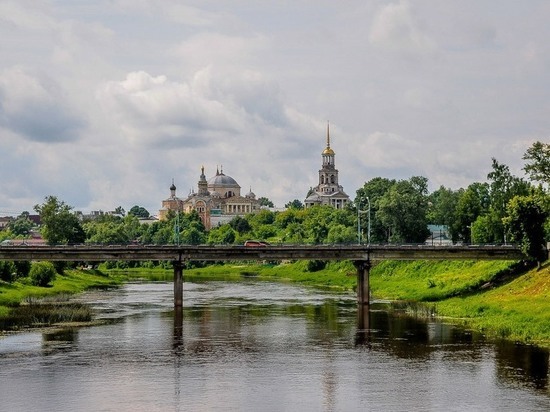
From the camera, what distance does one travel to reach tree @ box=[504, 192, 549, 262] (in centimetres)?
10556

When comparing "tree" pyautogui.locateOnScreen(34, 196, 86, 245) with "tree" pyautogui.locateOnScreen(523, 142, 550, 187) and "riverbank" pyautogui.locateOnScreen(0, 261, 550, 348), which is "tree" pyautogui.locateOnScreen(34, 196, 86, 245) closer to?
"riverbank" pyautogui.locateOnScreen(0, 261, 550, 348)

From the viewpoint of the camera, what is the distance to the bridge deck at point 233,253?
11175 cm

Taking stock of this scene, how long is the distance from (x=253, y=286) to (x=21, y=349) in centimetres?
9272

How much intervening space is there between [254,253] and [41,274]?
39.3 m

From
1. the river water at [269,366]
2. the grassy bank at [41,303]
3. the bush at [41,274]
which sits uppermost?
the bush at [41,274]

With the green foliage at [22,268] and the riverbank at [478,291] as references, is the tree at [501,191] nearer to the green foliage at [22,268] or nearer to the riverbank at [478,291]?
the riverbank at [478,291]

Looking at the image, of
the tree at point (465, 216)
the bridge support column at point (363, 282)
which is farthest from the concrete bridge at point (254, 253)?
the tree at point (465, 216)

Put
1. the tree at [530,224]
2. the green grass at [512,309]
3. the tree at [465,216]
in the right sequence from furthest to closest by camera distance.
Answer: the tree at [465,216] → the tree at [530,224] → the green grass at [512,309]

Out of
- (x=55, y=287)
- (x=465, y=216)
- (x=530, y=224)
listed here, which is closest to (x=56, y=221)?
(x=55, y=287)

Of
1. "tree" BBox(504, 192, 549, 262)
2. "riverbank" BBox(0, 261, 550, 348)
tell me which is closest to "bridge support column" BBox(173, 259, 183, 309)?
"riverbank" BBox(0, 261, 550, 348)

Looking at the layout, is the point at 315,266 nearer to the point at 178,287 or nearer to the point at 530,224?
the point at 178,287

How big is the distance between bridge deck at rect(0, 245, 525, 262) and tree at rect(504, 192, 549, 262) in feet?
18.0

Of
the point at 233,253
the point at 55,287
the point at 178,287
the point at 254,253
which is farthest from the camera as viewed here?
the point at 55,287

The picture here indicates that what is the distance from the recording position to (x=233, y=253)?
115 meters
